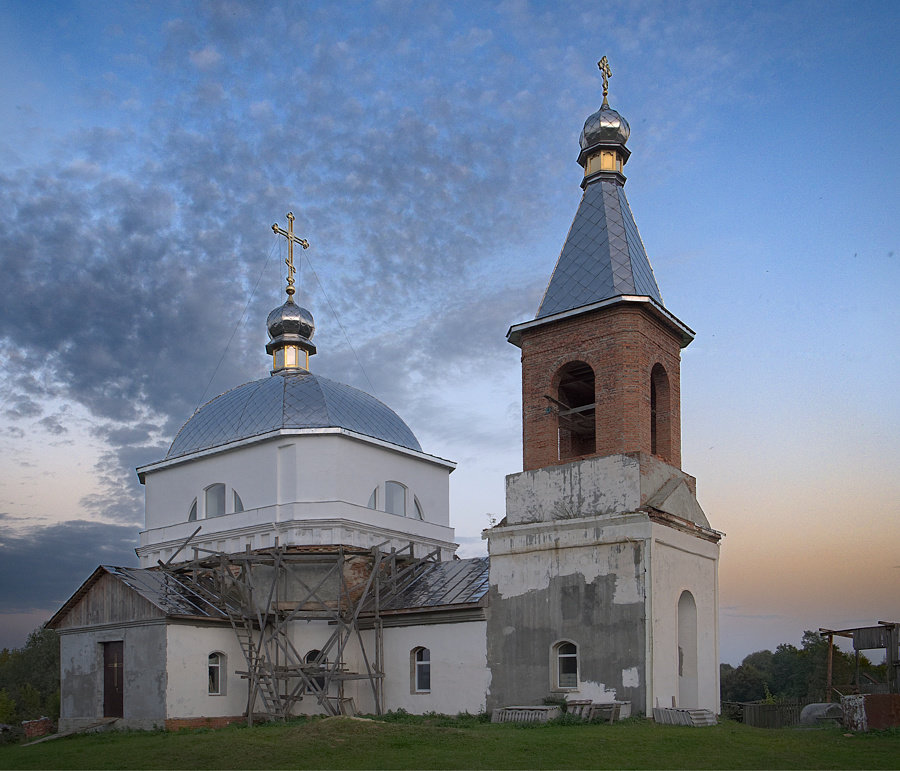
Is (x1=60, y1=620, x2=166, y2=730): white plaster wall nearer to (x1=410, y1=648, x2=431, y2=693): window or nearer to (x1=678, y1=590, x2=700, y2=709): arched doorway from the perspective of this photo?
(x1=410, y1=648, x2=431, y2=693): window

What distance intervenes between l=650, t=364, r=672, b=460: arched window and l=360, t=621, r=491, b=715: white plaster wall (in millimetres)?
5192

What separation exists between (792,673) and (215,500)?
117ft

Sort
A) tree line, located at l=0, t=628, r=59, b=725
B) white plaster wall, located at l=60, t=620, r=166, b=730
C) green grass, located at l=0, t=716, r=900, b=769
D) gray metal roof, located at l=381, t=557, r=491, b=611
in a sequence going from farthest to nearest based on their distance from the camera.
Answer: tree line, located at l=0, t=628, r=59, b=725 → gray metal roof, located at l=381, t=557, r=491, b=611 → white plaster wall, located at l=60, t=620, r=166, b=730 → green grass, located at l=0, t=716, r=900, b=769

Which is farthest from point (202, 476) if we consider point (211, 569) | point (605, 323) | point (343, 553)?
point (605, 323)

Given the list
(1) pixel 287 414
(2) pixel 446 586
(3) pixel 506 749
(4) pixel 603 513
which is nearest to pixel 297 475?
(1) pixel 287 414

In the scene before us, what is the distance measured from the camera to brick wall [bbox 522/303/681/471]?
18641mm

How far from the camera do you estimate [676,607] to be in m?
18.3

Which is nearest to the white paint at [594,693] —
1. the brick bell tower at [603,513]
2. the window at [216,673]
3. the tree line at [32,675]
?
the brick bell tower at [603,513]

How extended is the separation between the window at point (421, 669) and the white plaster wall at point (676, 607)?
555cm

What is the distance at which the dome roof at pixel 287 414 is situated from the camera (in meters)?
24.9

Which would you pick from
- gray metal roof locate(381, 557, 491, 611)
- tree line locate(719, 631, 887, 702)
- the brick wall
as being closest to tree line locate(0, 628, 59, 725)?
gray metal roof locate(381, 557, 491, 611)

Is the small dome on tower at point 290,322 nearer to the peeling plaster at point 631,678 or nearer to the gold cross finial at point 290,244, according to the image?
the gold cross finial at point 290,244

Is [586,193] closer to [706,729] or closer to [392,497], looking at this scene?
[392,497]

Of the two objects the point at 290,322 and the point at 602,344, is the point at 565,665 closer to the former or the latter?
the point at 602,344
